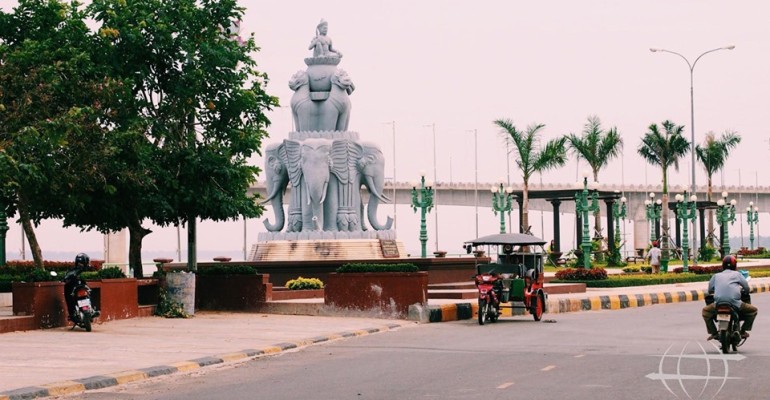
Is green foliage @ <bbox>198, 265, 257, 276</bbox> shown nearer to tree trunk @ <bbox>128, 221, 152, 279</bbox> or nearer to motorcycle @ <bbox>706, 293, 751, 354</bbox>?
tree trunk @ <bbox>128, 221, 152, 279</bbox>

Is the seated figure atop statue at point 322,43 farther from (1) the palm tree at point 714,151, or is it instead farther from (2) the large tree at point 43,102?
(1) the palm tree at point 714,151

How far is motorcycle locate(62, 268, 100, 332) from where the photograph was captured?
22.1m

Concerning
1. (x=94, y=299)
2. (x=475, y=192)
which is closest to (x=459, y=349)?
(x=94, y=299)

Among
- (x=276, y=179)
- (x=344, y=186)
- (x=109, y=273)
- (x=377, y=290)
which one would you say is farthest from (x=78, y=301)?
(x=276, y=179)

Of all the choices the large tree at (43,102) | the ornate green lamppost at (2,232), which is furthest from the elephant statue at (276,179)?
the large tree at (43,102)

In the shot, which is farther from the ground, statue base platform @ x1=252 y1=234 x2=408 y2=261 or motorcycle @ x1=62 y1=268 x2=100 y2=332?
statue base platform @ x1=252 y1=234 x2=408 y2=261

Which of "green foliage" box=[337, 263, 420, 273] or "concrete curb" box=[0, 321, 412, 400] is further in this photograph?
"green foliage" box=[337, 263, 420, 273]

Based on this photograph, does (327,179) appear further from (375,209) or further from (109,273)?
(109,273)

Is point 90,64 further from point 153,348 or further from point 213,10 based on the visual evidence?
point 153,348

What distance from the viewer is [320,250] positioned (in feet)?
124

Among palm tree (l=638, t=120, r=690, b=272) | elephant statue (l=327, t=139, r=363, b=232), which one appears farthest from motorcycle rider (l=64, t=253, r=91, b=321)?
palm tree (l=638, t=120, r=690, b=272)

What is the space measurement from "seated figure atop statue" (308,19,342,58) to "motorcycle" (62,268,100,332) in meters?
17.9

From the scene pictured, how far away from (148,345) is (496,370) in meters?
6.23

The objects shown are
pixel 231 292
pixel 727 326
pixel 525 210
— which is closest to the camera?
pixel 727 326
